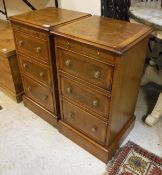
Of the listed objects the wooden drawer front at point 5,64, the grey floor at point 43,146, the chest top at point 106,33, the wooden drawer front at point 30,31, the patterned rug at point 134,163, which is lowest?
the grey floor at point 43,146

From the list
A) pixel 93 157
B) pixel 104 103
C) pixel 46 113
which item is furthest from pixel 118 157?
pixel 46 113

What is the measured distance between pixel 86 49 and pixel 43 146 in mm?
781

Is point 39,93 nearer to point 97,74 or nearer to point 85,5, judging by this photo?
point 97,74

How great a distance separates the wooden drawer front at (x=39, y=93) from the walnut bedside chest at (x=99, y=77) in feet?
0.46

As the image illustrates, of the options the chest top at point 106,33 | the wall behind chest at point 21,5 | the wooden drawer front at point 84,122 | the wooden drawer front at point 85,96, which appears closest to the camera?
the chest top at point 106,33

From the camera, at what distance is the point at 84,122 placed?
1.25 meters

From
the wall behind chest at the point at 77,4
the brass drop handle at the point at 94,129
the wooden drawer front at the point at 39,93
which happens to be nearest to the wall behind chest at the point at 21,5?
the wall behind chest at the point at 77,4

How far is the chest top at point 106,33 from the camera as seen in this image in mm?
897

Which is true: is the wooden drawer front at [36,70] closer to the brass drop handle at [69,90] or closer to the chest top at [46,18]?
the brass drop handle at [69,90]

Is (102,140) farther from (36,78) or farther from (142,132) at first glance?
(36,78)

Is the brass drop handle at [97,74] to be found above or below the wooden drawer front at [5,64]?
above

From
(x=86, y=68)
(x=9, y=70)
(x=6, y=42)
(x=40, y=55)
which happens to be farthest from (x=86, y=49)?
(x=6, y=42)

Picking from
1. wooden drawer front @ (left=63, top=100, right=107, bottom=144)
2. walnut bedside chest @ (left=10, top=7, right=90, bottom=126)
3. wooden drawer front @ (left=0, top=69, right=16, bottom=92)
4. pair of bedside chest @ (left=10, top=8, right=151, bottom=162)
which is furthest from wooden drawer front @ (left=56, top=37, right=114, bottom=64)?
wooden drawer front @ (left=0, top=69, right=16, bottom=92)

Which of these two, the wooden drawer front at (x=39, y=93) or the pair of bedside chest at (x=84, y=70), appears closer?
the pair of bedside chest at (x=84, y=70)
